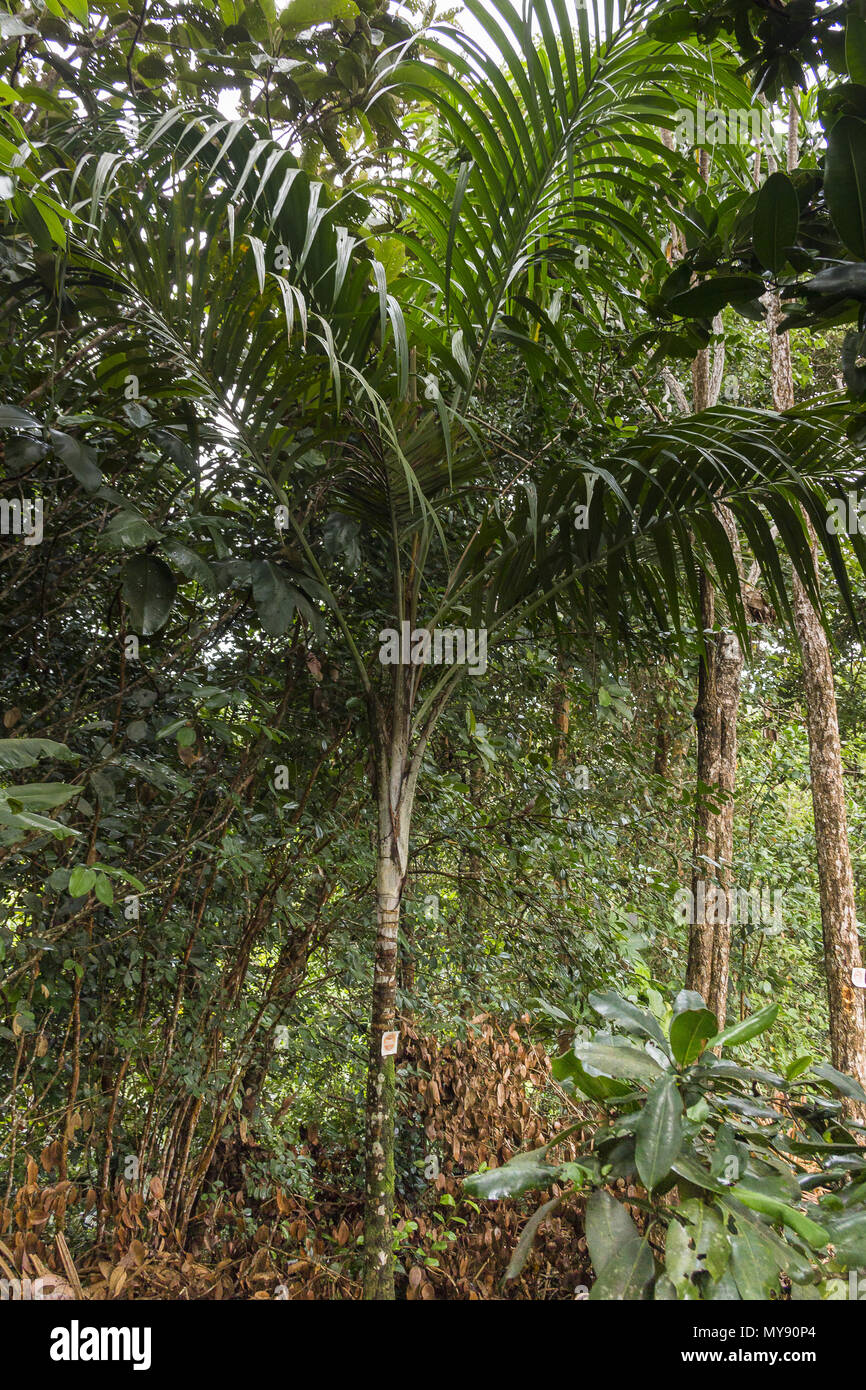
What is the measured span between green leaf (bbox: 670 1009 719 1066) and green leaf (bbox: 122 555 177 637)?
115 centimetres

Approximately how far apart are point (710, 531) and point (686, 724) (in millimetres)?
2366

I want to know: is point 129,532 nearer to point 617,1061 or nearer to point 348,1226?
point 617,1061

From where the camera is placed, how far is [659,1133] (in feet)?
3.47

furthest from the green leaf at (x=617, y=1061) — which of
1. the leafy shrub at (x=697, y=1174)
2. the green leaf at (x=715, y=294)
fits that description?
the green leaf at (x=715, y=294)

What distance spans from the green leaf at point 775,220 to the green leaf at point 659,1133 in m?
1.08

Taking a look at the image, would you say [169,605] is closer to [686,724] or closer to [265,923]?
[265,923]

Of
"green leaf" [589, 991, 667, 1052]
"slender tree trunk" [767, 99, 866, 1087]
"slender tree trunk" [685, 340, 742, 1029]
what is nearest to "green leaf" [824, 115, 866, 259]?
"green leaf" [589, 991, 667, 1052]

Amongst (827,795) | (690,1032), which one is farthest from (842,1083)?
(827,795)

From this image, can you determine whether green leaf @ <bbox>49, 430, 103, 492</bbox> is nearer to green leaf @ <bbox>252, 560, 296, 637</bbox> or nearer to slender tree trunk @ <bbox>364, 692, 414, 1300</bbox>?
green leaf @ <bbox>252, 560, 296, 637</bbox>

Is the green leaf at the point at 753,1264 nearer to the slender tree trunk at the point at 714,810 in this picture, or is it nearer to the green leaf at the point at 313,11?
the slender tree trunk at the point at 714,810

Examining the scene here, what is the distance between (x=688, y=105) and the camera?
1.66m

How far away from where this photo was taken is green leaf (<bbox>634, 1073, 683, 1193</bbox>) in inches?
40.3

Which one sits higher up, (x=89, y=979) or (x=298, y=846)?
(x=298, y=846)
